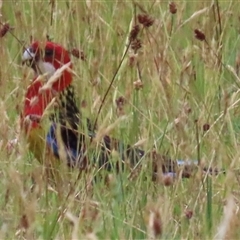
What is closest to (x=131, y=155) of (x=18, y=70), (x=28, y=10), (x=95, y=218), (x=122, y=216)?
(x=122, y=216)

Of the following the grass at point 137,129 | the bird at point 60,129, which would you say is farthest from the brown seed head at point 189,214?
the bird at point 60,129

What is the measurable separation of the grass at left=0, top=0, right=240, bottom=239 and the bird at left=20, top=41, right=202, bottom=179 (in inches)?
1.6

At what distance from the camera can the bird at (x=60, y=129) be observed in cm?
207

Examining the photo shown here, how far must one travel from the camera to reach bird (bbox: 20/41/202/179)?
81.6 inches

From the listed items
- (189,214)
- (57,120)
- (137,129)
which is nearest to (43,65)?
(137,129)

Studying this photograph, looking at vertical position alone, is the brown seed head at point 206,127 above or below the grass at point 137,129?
above

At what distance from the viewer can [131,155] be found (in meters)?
2.41

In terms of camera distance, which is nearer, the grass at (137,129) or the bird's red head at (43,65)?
the grass at (137,129)

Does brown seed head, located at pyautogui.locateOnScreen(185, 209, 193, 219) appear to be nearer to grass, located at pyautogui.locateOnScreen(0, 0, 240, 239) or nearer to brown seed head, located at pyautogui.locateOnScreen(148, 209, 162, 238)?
grass, located at pyautogui.locateOnScreen(0, 0, 240, 239)

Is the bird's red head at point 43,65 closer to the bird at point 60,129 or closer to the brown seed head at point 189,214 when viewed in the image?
the bird at point 60,129

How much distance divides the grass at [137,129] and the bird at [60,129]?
0.04 m

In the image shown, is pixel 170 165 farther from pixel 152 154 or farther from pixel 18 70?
pixel 18 70

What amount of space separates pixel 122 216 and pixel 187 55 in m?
0.84

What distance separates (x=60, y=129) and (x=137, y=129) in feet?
1.56
